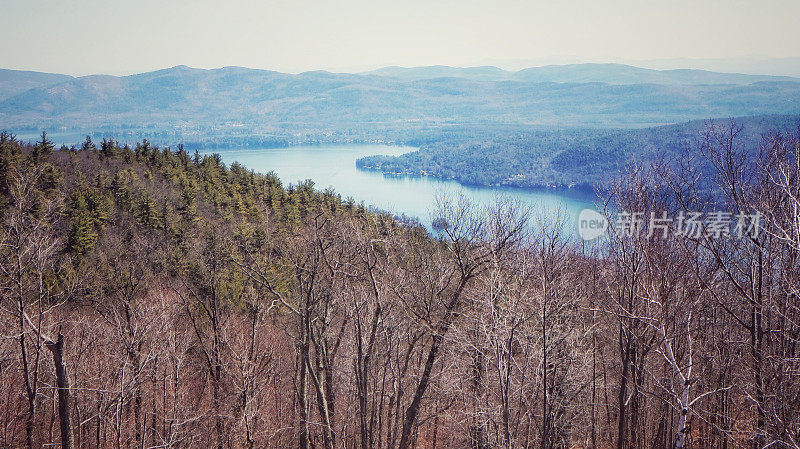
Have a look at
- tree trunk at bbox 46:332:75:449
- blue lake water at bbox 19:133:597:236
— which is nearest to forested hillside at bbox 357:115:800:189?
blue lake water at bbox 19:133:597:236

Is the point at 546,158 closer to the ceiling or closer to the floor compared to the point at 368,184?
closer to the ceiling

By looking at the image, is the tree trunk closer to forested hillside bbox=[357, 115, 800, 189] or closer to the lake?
the lake

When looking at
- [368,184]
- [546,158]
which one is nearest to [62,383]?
[368,184]

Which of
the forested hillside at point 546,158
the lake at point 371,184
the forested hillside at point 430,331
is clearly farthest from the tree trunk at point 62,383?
the forested hillside at point 546,158

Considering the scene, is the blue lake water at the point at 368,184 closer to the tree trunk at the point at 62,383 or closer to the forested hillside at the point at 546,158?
the forested hillside at the point at 546,158

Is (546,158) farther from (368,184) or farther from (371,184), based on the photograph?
(368,184)

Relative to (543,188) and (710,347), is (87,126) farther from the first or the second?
(710,347)
